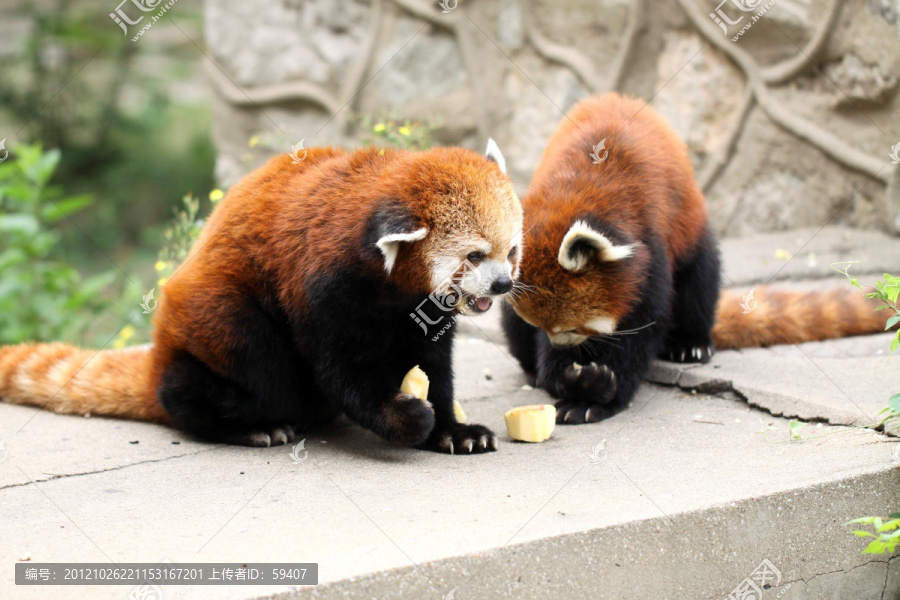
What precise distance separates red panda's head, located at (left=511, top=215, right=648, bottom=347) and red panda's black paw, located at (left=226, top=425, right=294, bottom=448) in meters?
1.36

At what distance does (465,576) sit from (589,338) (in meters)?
2.04

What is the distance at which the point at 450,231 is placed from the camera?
360 centimetres

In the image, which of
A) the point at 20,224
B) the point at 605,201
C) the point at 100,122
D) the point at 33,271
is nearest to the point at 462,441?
the point at 605,201

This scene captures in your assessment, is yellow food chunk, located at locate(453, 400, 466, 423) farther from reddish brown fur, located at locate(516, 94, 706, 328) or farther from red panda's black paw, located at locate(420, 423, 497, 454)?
reddish brown fur, located at locate(516, 94, 706, 328)

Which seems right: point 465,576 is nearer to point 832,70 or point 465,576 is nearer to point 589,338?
point 589,338

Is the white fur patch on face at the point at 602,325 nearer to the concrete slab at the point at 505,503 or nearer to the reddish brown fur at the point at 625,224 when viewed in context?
the reddish brown fur at the point at 625,224

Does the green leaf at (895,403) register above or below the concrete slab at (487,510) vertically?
above

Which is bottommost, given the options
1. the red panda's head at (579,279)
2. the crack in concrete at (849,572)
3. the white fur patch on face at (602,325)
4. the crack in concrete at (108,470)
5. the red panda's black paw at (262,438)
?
the crack in concrete at (849,572)

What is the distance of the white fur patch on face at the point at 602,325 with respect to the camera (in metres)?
4.38

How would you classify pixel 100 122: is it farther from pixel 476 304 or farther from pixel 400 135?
pixel 476 304

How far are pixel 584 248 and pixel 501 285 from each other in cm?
71

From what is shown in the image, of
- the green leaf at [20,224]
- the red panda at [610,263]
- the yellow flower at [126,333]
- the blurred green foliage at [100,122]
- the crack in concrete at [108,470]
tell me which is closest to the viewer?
the crack in concrete at [108,470]

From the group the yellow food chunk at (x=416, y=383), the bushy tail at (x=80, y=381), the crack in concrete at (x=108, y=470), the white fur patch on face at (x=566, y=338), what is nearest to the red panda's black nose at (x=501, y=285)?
the yellow food chunk at (x=416, y=383)

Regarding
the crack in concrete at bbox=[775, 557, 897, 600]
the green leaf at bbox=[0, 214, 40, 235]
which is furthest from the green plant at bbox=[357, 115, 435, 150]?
the crack in concrete at bbox=[775, 557, 897, 600]
